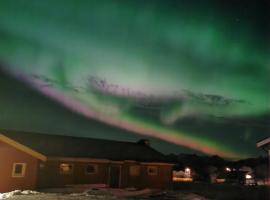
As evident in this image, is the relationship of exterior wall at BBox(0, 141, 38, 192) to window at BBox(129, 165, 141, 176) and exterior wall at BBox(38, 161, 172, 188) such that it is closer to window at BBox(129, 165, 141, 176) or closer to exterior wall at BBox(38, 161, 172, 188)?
exterior wall at BBox(38, 161, 172, 188)

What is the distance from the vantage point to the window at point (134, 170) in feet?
114

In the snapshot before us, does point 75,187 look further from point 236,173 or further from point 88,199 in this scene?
point 236,173

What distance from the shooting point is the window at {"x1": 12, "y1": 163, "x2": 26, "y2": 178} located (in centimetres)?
2634

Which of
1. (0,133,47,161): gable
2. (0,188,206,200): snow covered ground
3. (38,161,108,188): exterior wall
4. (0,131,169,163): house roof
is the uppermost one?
(0,131,169,163): house roof

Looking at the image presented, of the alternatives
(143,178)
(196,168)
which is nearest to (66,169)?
(143,178)

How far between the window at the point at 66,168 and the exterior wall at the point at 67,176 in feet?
0.80

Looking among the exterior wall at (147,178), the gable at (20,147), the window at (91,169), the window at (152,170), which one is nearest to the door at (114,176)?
the exterior wall at (147,178)

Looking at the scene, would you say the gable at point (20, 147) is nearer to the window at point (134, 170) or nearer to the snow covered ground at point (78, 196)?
the snow covered ground at point (78, 196)

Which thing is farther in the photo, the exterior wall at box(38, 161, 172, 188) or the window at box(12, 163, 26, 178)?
the exterior wall at box(38, 161, 172, 188)

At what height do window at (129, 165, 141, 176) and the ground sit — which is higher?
window at (129, 165, 141, 176)

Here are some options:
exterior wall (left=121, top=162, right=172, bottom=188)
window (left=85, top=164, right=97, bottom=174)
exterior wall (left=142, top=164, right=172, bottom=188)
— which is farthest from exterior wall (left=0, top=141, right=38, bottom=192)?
exterior wall (left=142, top=164, right=172, bottom=188)

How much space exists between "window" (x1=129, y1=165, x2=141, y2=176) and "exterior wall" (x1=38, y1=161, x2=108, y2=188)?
104 inches

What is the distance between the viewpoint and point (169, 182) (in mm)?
36906

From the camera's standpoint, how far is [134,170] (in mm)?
35094
